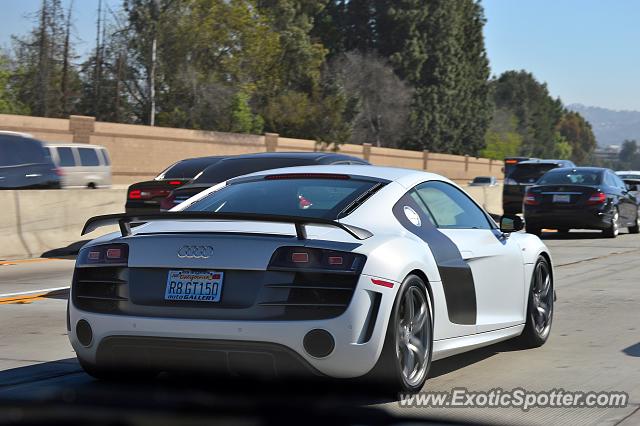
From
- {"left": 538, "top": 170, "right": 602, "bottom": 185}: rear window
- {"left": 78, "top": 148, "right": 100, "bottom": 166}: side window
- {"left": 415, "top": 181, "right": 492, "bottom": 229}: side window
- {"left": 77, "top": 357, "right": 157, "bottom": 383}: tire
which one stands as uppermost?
{"left": 415, "top": 181, "right": 492, "bottom": 229}: side window

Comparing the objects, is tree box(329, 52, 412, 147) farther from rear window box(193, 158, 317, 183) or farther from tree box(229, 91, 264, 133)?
rear window box(193, 158, 317, 183)

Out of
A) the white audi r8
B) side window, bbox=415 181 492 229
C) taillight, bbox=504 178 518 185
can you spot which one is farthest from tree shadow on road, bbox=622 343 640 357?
taillight, bbox=504 178 518 185

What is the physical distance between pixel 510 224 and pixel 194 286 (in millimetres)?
3166

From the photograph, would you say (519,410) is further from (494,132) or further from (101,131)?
(494,132)

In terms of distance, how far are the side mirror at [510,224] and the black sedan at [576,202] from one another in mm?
14925

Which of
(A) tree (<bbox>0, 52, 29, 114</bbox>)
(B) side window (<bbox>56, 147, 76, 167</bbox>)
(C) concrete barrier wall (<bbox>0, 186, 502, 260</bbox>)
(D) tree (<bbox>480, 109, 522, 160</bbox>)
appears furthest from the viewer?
(D) tree (<bbox>480, 109, 522, 160</bbox>)

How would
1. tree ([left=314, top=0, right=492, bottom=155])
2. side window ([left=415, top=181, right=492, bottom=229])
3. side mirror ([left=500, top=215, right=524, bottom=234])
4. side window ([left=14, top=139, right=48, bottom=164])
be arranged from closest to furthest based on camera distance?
side window ([left=415, top=181, right=492, bottom=229]), side mirror ([left=500, top=215, right=524, bottom=234]), side window ([left=14, top=139, right=48, bottom=164]), tree ([left=314, top=0, right=492, bottom=155])

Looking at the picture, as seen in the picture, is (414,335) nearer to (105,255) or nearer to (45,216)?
(105,255)

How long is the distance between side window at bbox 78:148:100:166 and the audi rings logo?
2840cm

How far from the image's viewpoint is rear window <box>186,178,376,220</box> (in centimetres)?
659

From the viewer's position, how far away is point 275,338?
5668mm

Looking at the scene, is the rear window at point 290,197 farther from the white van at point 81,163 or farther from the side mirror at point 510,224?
the white van at point 81,163

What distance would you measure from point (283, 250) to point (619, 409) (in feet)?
6.72

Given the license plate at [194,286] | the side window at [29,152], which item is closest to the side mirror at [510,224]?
the license plate at [194,286]
